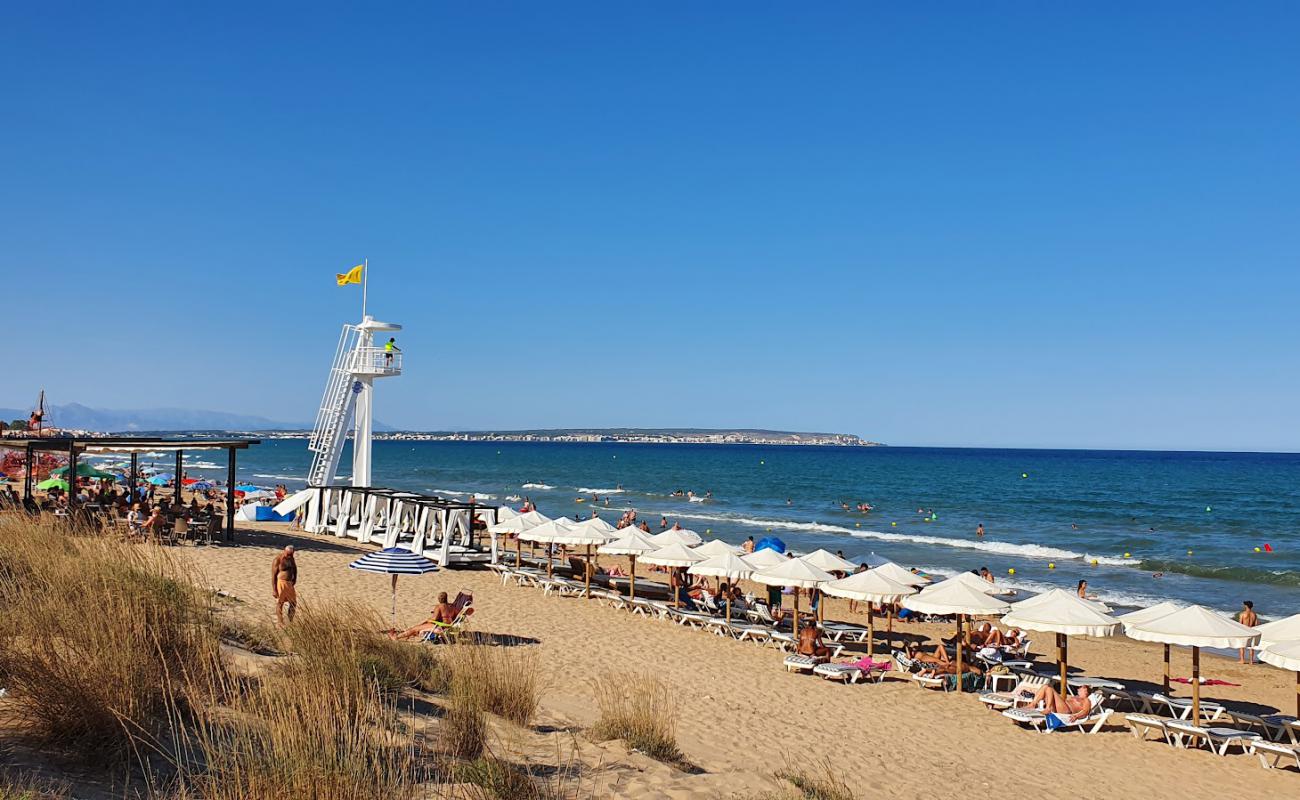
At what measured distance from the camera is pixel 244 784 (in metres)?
3.92

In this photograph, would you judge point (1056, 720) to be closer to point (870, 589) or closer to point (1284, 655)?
point (1284, 655)

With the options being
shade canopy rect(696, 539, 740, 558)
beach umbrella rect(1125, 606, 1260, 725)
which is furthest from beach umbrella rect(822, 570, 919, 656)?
shade canopy rect(696, 539, 740, 558)

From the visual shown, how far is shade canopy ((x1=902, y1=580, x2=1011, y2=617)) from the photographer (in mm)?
12906

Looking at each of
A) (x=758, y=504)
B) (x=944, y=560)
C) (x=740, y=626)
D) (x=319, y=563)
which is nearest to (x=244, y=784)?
(x=740, y=626)

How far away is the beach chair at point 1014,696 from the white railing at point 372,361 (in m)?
18.8

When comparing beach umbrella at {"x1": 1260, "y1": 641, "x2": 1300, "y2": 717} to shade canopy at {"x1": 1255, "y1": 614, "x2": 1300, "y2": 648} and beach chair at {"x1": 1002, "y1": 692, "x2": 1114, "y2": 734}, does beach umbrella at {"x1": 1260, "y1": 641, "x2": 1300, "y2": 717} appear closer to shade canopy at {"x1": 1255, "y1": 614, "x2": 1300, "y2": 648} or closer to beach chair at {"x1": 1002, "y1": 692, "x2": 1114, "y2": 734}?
shade canopy at {"x1": 1255, "y1": 614, "x2": 1300, "y2": 648}

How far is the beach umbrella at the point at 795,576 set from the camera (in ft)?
48.5

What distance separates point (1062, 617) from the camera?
1191 cm

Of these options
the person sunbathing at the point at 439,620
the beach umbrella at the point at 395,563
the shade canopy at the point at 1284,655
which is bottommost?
the person sunbathing at the point at 439,620

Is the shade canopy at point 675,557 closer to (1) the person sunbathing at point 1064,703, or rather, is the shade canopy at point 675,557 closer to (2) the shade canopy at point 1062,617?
(2) the shade canopy at point 1062,617

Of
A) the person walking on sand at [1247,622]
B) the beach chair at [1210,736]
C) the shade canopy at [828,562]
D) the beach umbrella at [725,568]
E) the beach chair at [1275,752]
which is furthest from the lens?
the shade canopy at [828,562]

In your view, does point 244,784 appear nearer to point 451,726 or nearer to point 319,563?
point 451,726

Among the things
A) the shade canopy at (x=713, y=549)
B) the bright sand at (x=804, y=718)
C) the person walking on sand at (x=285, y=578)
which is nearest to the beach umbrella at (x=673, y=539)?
the shade canopy at (x=713, y=549)

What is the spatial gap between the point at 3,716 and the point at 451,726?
2430mm
